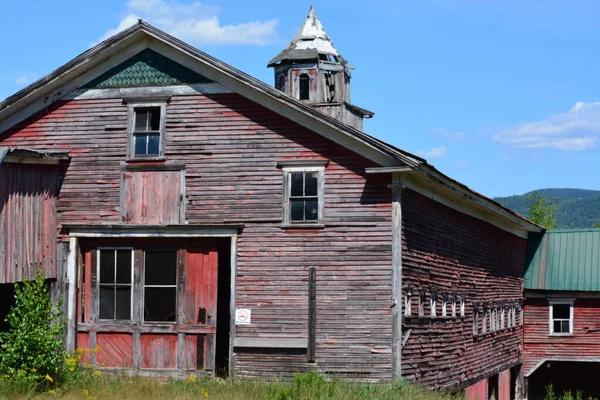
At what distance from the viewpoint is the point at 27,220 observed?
20.9 meters

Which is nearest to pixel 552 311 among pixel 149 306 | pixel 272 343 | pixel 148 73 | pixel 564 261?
pixel 564 261

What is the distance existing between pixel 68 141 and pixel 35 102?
48.1 inches

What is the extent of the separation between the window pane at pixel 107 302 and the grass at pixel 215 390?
238 centimetres

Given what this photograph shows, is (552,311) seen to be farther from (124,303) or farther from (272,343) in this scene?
(124,303)

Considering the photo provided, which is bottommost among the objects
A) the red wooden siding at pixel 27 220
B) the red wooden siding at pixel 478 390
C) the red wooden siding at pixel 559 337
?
the red wooden siding at pixel 478 390

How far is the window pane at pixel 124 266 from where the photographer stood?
21844mm

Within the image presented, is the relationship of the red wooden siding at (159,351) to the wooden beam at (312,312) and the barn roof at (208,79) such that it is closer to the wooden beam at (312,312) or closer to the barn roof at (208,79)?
the wooden beam at (312,312)

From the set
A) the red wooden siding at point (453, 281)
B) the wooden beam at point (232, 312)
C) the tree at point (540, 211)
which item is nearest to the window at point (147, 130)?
the wooden beam at point (232, 312)

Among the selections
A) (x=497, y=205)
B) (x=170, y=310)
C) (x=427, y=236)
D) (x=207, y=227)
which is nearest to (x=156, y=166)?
(x=207, y=227)

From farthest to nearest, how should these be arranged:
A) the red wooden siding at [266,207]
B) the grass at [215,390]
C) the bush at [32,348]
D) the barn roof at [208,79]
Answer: the red wooden siding at [266,207]
the barn roof at [208,79]
the bush at [32,348]
the grass at [215,390]

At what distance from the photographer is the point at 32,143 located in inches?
878

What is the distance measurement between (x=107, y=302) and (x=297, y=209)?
482 centimetres

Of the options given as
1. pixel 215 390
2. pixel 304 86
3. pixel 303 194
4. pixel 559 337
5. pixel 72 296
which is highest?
pixel 304 86

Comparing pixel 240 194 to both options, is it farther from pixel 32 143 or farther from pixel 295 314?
pixel 32 143
